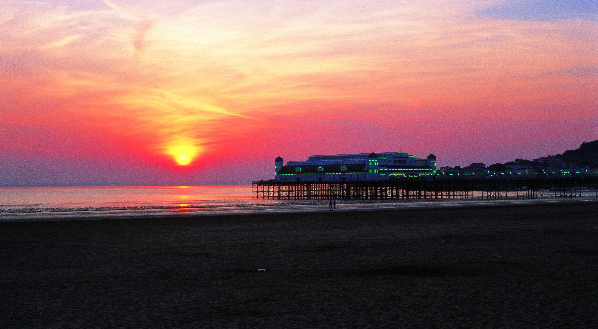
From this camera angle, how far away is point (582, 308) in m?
8.13

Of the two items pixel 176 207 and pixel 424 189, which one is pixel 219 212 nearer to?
pixel 176 207

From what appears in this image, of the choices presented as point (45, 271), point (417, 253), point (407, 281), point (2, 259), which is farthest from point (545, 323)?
point (2, 259)

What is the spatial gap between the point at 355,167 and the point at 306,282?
139 metres

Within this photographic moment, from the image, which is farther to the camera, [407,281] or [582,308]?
[407,281]

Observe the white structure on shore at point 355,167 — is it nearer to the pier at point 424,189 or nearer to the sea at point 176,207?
the pier at point 424,189

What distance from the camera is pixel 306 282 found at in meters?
11.0

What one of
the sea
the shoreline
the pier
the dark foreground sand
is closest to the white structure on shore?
the pier

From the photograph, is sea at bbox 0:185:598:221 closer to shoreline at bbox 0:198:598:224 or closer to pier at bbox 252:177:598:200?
shoreline at bbox 0:198:598:224

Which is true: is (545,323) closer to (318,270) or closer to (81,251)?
(318,270)

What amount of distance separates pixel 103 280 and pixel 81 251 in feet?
20.6

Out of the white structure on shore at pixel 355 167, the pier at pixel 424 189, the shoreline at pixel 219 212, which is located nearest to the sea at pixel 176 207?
the shoreline at pixel 219 212

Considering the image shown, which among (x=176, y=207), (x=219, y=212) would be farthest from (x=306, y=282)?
(x=176, y=207)

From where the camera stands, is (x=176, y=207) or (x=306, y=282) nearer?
(x=306, y=282)

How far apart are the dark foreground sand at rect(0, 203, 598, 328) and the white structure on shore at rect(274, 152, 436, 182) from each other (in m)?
126
